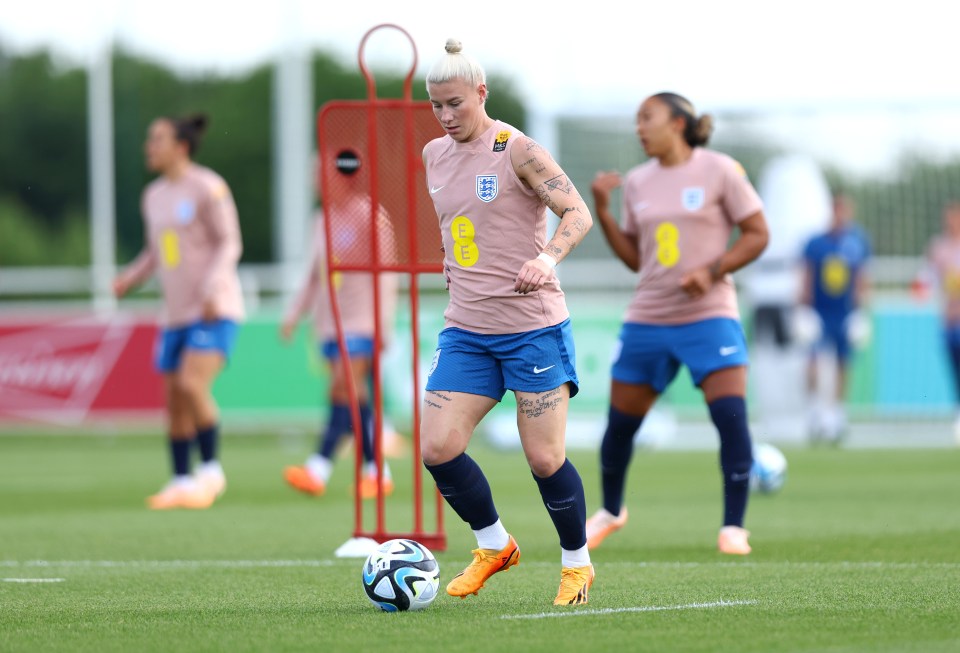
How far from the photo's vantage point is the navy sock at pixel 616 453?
872 centimetres

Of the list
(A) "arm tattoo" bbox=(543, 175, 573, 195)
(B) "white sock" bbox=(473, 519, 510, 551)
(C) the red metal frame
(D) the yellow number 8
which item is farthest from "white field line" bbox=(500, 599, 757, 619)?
(D) the yellow number 8

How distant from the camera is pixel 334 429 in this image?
1259cm

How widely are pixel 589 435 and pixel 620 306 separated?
203 cm

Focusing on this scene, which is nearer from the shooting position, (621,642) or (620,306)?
(621,642)

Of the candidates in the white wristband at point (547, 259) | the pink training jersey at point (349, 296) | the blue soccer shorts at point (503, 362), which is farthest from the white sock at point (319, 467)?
the white wristband at point (547, 259)

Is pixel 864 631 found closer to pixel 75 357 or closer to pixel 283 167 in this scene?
pixel 75 357

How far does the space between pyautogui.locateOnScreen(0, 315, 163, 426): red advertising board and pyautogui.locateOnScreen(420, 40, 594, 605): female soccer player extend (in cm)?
1391

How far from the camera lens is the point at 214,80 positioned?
62000mm

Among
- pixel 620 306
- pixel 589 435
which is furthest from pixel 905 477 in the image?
pixel 620 306

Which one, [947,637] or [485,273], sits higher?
[485,273]

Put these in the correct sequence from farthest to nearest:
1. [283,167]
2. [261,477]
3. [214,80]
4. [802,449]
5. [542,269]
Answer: [214,80] < [283,167] < [802,449] < [261,477] < [542,269]

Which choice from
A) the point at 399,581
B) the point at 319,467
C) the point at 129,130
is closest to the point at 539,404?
the point at 399,581

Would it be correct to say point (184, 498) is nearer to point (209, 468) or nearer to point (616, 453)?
point (209, 468)

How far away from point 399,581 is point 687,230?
2.99 m
